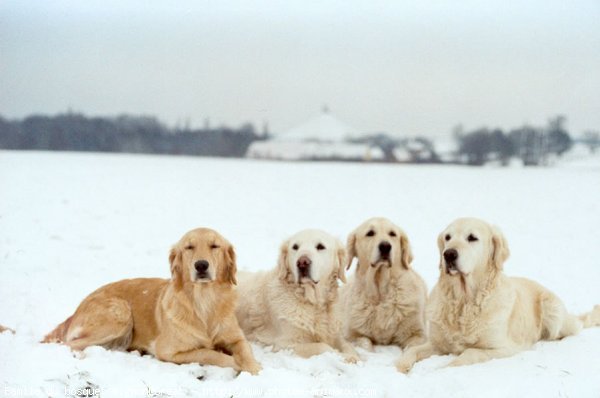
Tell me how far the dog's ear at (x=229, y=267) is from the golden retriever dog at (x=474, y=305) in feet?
4.74

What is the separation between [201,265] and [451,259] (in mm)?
1890

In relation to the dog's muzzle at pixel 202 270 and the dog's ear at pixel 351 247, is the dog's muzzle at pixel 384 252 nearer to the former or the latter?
the dog's ear at pixel 351 247

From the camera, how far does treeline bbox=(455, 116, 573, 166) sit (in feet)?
27.7

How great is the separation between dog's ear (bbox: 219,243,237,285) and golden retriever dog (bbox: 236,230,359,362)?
559 mm

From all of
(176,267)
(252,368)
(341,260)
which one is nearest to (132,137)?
(176,267)

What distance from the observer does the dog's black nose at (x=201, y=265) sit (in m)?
4.44

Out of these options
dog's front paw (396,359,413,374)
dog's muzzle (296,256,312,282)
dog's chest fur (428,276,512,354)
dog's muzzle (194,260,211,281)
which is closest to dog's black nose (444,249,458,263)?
dog's chest fur (428,276,512,354)

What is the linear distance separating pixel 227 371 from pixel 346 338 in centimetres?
155

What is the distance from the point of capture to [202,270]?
444cm

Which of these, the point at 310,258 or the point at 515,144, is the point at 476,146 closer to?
the point at 515,144

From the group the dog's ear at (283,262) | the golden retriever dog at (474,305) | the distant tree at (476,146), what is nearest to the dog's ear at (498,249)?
the golden retriever dog at (474,305)

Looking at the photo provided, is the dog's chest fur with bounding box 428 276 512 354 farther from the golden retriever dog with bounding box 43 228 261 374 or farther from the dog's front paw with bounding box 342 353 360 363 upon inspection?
the golden retriever dog with bounding box 43 228 261 374

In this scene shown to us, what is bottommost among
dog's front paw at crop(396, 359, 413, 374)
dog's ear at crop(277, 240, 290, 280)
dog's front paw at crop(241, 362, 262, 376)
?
dog's front paw at crop(396, 359, 413, 374)

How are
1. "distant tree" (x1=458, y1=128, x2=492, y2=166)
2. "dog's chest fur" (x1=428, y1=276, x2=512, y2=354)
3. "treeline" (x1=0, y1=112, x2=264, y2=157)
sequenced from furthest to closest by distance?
"distant tree" (x1=458, y1=128, x2=492, y2=166) < "treeline" (x1=0, y1=112, x2=264, y2=157) < "dog's chest fur" (x1=428, y1=276, x2=512, y2=354)
